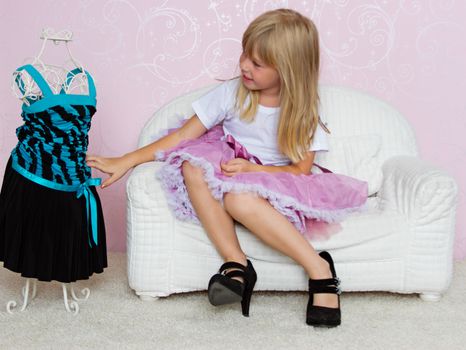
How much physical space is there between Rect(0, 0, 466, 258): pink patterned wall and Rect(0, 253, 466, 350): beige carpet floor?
0.68 m

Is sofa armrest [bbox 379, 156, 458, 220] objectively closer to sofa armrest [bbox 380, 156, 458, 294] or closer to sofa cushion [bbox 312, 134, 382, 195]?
sofa armrest [bbox 380, 156, 458, 294]

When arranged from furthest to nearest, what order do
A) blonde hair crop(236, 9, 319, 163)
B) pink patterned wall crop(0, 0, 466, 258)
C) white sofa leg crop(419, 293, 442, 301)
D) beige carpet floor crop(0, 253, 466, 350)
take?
1. pink patterned wall crop(0, 0, 466, 258)
2. white sofa leg crop(419, 293, 442, 301)
3. blonde hair crop(236, 9, 319, 163)
4. beige carpet floor crop(0, 253, 466, 350)

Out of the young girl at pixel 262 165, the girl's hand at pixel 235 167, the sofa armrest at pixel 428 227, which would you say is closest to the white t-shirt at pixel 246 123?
the young girl at pixel 262 165

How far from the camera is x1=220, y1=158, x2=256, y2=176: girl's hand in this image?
1.87 meters

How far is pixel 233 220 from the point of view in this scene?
1905 mm

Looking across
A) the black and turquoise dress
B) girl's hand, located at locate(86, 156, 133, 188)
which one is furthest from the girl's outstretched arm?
the black and turquoise dress

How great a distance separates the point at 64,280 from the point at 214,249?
42 centimetres

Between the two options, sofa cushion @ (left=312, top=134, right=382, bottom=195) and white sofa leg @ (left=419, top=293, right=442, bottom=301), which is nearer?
white sofa leg @ (left=419, top=293, right=442, bottom=301)

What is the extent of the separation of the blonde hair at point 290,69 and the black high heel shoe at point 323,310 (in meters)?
0.37

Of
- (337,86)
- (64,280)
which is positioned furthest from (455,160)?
(64,280)

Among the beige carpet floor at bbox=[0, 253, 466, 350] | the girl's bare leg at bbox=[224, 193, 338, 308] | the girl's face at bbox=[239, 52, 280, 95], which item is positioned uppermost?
the girl's face at bbox=[239, 52, 280, 95]

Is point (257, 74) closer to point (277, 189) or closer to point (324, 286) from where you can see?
point (277, 189)

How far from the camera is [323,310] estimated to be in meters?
1.77

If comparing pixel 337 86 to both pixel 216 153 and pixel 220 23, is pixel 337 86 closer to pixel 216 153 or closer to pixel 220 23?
pixel 220 23
